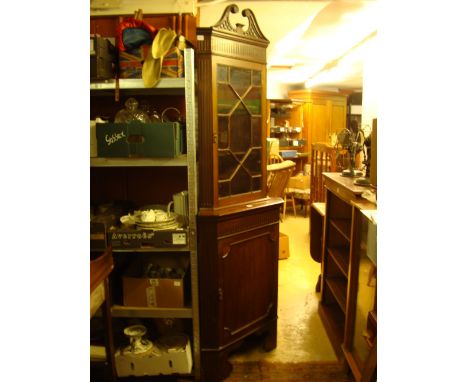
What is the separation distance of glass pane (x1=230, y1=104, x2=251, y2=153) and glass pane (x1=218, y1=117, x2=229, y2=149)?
40 millimetres

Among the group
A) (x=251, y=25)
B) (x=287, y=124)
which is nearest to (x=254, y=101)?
(x=251, y=25)

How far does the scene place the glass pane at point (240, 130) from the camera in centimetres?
213

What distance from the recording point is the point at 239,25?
6.77 ft

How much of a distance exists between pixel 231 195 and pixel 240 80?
661 millimetres

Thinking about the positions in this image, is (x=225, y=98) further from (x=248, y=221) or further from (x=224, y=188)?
(x=248, y=221)

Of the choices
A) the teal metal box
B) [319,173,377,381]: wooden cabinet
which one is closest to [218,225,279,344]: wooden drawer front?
[319,173,377,381]: wooden cabinet

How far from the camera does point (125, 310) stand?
6.81 ft

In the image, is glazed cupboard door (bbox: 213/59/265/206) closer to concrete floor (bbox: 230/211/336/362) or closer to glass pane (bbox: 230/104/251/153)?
glass pane (bbox: 230/104/251/153)

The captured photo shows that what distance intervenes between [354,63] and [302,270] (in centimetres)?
314

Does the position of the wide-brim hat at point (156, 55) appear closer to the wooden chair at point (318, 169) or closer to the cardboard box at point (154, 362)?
the cardboard box at point (154, 362)

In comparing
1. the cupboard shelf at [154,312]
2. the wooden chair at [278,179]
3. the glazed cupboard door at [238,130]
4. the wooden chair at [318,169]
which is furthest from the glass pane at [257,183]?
the wooden chair at [318,169]

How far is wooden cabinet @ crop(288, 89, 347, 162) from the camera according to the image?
24.1ft
